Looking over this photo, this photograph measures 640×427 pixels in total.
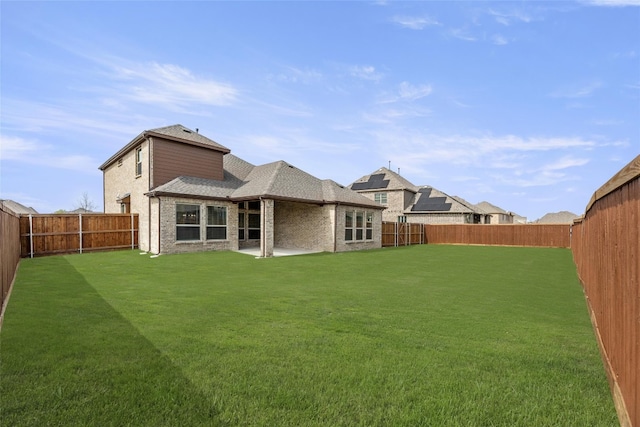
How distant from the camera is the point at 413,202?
3694cm

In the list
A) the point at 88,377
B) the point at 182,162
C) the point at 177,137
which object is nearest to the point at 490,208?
the point at 182,162

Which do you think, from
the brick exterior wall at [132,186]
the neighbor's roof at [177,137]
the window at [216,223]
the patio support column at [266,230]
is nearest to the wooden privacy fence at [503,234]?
the patio support column at [266,230]

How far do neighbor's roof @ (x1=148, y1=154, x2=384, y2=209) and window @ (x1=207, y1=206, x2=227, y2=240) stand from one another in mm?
768

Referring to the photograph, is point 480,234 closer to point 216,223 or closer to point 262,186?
point 262,186

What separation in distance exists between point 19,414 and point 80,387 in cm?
43

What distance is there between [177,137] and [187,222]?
5123 millimetres

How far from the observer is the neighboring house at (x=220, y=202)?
15438 mm

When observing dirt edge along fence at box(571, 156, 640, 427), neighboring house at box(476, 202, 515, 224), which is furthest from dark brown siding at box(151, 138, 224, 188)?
neighboring house at box(476, 202, 515, 224)

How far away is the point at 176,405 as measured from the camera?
2617 millimetres

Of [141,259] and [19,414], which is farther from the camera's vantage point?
[141,259]

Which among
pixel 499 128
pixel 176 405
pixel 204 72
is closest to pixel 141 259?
pixel 204 72

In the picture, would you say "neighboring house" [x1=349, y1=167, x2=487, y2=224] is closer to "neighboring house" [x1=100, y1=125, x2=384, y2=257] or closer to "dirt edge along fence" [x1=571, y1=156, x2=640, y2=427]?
"neighboring house" [x1=100, y1=125, x2=384, y2=257]

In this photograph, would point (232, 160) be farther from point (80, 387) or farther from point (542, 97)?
point (80, 387)

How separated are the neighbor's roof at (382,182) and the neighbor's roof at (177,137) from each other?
889 inches
